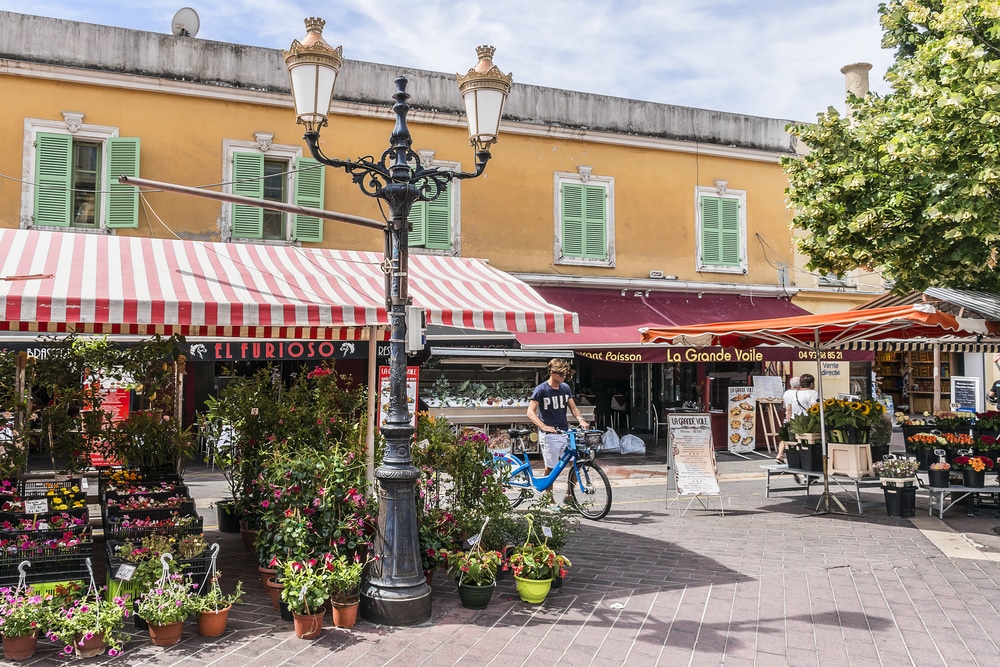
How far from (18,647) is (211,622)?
101 centimetres

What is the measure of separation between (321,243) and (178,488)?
8208 millimetres

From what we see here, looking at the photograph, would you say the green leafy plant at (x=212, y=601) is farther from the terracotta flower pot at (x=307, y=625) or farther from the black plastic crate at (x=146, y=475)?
the black plastic crate at (x=146, y=475)

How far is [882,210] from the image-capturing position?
10297 millimetres

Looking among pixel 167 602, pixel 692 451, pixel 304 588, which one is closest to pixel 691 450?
pixel 692 451

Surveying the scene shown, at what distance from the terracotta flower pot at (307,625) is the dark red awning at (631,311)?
31.6ft

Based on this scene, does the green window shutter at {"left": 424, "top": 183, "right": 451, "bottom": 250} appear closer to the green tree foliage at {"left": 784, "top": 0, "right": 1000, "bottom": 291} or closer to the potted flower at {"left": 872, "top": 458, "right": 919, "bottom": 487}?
the green tree foliage at {"left": 784, "top": 0, "right": 1000, "bottom": 291}


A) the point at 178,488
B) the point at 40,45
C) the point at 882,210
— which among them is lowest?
the point at 178,488

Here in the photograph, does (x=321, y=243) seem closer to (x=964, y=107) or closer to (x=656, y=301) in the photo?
(x=656, y=301)

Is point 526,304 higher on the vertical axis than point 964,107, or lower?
lower

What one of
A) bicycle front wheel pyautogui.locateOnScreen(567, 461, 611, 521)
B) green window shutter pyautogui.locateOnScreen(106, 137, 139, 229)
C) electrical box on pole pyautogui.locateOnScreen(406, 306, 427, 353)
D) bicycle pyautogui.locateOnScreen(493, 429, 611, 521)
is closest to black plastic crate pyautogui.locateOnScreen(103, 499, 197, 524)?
electrical box on pole pyautogui.locateOnScreen(406, 306, 427, 353)

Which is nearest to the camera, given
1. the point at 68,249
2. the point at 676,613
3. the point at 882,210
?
the point at 676,613

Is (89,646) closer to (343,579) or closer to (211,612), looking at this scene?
(211,612)

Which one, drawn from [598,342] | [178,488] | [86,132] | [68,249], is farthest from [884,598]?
[86,132]

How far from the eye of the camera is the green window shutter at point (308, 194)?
14.3 meters
